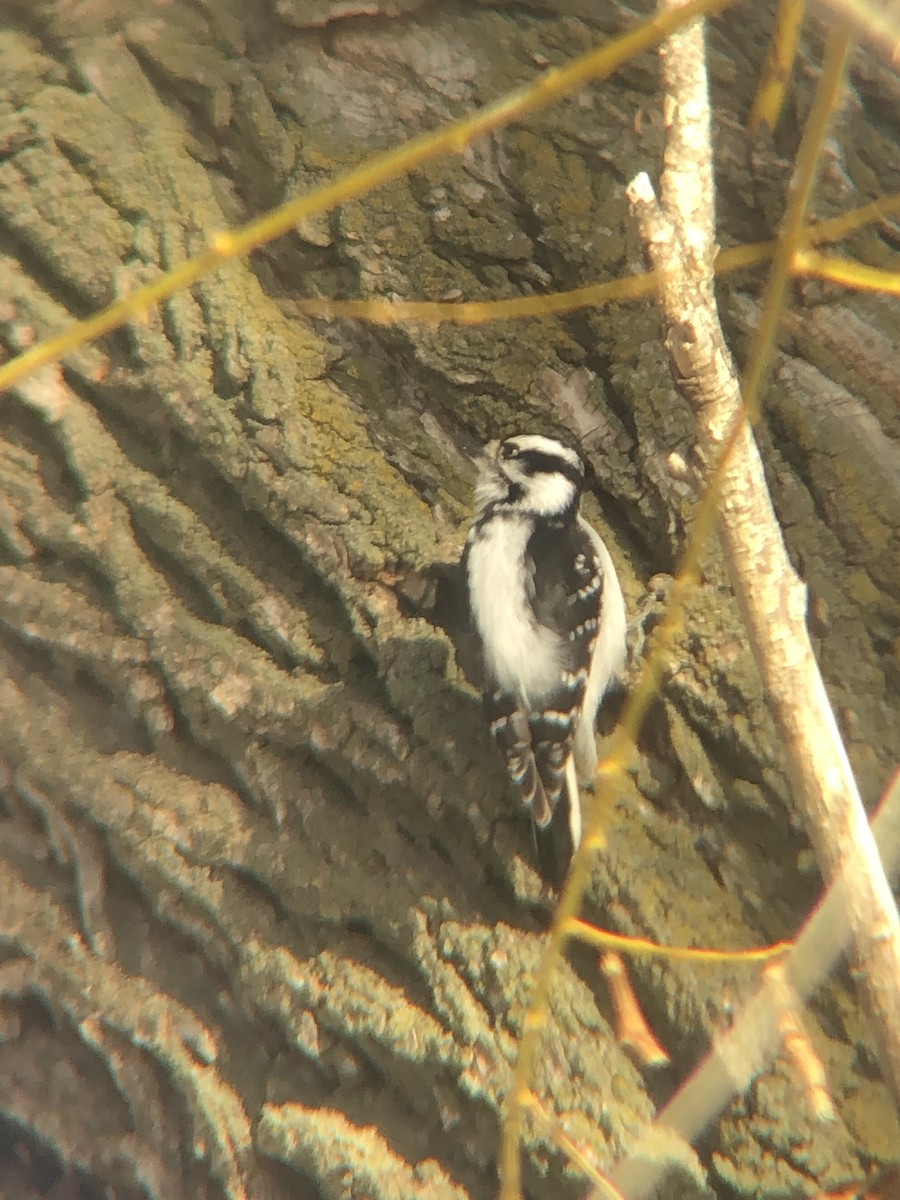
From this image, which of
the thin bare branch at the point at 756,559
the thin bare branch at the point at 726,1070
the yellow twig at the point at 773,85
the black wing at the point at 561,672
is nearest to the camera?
the thin bare branch at the point at 756,559

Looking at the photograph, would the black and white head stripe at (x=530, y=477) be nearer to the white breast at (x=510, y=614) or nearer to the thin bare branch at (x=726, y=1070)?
the white breast at (x=510, y=614)

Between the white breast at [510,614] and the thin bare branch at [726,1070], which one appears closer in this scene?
the thin bare branch at [726,1070]

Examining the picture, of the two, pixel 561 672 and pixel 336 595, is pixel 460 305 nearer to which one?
pixel 336 595

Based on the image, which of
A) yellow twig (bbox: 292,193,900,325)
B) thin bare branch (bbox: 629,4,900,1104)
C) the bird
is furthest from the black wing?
thin bare branch (bbox: 629,4,900,1104)

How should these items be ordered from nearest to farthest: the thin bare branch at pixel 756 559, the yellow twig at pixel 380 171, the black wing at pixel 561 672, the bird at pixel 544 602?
1. the yellow twig at pixel 380 171
2. the thin bare branch at pixel 756 559
3. the black wing at pixel 561 672
4. the bird at pixel 544 602

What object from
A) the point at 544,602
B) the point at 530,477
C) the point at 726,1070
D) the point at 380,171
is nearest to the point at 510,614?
the point at 544,602

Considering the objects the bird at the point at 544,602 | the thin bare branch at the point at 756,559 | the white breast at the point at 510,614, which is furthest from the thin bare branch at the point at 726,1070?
the white breast at the point at 510,614
